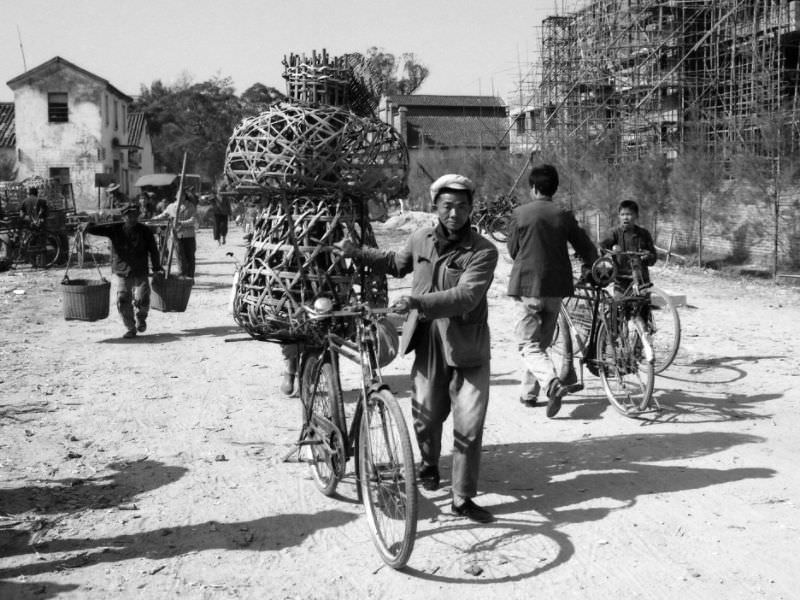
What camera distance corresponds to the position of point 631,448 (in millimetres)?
6352

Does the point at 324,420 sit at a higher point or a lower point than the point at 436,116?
lower

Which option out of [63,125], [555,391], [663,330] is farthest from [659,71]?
[63,125]

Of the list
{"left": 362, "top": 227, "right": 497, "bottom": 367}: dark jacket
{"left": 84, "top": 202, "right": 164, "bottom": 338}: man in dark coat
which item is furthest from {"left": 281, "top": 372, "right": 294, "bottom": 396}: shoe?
{"left": 84, "top": 202, "right": 164, "bottom": 338}: man in dark coat

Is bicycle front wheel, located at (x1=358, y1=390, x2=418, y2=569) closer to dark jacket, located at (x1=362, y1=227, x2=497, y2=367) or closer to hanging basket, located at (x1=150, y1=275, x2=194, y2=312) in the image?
dark jacket, located at (x1=362, y1=227, x2=497, y2=367)

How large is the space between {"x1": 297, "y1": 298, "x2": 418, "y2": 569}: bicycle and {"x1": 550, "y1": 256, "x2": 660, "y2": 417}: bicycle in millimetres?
2508

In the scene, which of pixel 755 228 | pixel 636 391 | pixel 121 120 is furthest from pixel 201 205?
pixel 636 391

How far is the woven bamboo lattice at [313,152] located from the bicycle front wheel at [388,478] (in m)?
2.37

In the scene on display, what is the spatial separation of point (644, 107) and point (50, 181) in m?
19.4

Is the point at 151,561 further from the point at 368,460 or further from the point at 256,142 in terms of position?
the point at 256,142

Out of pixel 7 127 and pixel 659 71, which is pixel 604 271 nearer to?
pixel 659 71

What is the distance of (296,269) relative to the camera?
6418 mm

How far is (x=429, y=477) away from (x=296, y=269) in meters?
1.92

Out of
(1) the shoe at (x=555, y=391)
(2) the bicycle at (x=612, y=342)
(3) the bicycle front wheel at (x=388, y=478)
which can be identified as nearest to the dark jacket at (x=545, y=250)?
(2) the bicycle at (x=612, y=342)

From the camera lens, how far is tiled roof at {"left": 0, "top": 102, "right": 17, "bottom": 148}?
48.8 metres
